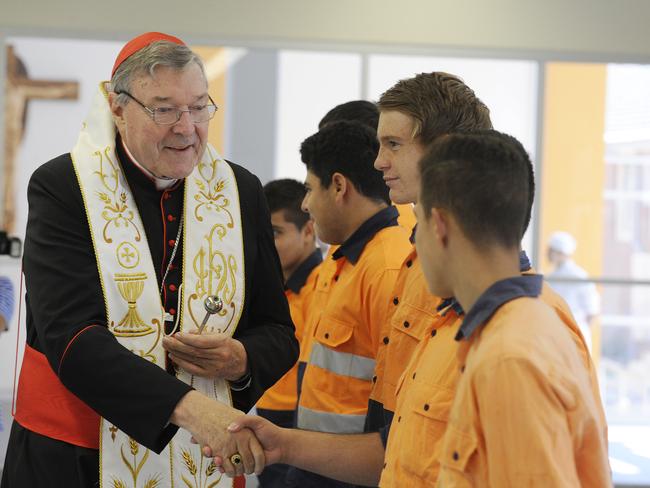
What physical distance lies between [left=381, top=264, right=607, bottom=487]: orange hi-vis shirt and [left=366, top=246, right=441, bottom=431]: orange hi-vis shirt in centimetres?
20

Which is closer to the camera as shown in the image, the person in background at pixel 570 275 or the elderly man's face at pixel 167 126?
the elderly man's face at pixel 167 126

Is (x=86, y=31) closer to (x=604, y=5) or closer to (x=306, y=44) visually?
(x=306, y=44)

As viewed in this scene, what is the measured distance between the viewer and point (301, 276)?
3283 mm

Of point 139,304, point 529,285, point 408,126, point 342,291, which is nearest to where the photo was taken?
point 529,285

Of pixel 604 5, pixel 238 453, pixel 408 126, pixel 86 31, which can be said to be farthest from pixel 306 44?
pixel 238 453

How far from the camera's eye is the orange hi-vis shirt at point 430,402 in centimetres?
143

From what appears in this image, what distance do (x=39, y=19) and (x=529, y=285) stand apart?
390cm

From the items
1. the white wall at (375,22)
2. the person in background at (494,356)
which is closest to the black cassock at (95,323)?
the person in background at (494,356)

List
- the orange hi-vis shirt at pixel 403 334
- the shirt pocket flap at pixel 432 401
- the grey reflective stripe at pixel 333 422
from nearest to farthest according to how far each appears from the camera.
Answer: the shirt pocket flap at pixel 432 401 < the orange hi-vis shirt at pixel 403 334 < the grey reflective stripe at pixel 333 422

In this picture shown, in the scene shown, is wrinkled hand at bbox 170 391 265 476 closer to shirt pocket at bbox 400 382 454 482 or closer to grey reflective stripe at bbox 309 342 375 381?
shirt pocket at bbox 400 382 454 482

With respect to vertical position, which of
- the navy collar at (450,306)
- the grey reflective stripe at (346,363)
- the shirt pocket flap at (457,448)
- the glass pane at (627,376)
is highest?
the navy collar at (450,306)

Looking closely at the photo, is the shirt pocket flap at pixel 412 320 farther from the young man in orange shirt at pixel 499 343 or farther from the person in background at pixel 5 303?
the person in background at pixel 5 303

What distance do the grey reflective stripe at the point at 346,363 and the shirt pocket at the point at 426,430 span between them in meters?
0.79

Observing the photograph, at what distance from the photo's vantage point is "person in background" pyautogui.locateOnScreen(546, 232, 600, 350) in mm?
4773
